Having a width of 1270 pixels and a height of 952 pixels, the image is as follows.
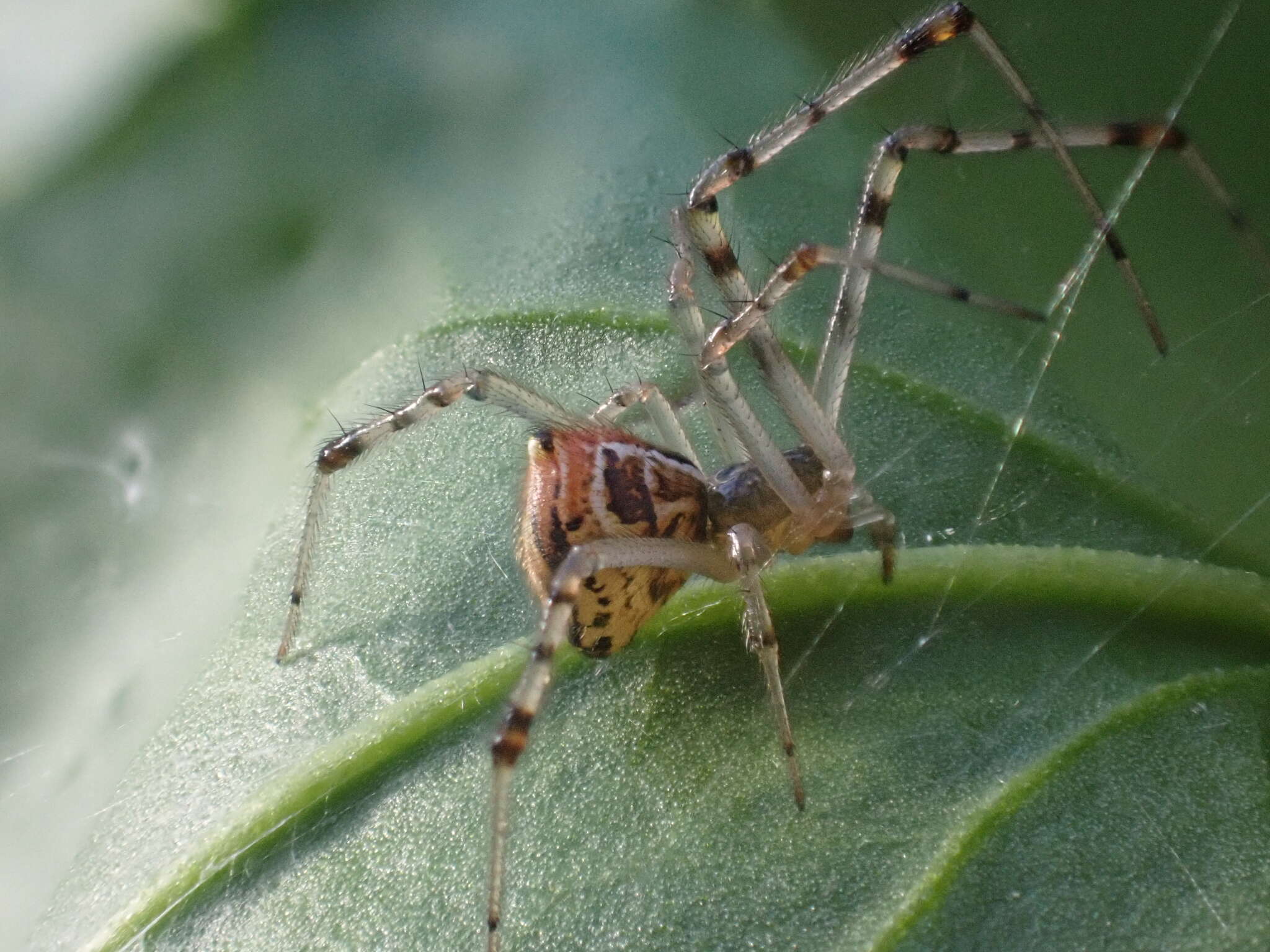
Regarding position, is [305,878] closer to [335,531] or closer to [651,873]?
[651,873]

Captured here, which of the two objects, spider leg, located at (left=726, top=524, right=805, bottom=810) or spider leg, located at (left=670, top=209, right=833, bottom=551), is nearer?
spider leg, located at (left=726, top=524, right=805, bottom=810)

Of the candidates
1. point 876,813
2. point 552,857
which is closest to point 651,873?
point 552,857

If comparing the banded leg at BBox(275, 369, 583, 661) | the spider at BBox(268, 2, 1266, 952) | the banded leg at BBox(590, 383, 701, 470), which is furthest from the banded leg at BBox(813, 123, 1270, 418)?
the banded leg at BBox(275, 369, 583, 661)

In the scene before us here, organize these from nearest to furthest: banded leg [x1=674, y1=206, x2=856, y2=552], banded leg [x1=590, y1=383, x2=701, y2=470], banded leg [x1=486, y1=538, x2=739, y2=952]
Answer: banded leg [x1=486, y1=538, x2=739, y2=952] < banded leg [x1=674, y1=206, x2=856, y2=552] < banded leg [x1=590, y1=383, x2=701, y2=470]

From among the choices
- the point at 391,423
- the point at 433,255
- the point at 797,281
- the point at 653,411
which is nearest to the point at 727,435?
the point at 653,411

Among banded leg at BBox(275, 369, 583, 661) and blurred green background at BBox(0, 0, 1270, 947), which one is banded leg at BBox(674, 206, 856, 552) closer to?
blurred green background at BBox(0, 0, 1270, 947)

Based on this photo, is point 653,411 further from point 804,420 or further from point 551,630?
point 551,630

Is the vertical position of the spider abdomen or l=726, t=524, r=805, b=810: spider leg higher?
the spider abdomen
